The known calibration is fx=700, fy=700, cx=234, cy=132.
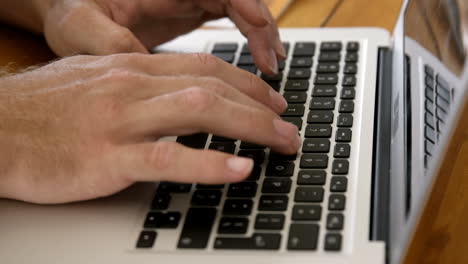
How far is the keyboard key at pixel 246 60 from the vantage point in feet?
→ 2.83

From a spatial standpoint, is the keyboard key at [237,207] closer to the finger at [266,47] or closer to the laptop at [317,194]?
the laptop at [317,194]

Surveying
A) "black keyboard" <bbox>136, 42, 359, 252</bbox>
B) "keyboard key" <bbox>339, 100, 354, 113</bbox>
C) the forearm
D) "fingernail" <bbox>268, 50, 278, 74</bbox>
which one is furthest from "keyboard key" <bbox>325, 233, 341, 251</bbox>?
the forearm

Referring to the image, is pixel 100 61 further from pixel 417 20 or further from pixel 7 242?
pixel 417 20

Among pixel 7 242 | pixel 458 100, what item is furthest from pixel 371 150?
pixel 7 242

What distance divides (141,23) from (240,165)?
Answer: 1.26 feet

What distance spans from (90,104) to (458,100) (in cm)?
34

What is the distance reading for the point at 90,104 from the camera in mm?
626

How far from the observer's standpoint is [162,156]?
0.57 metres

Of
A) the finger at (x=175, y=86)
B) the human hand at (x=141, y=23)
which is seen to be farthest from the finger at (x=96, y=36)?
the finger at (x=175, y=86)

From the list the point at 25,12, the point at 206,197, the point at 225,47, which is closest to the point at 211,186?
the point at 206,197

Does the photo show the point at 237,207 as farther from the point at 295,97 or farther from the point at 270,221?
the point at 295,97

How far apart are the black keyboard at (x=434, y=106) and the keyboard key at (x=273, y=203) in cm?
12

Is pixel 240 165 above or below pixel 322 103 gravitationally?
below

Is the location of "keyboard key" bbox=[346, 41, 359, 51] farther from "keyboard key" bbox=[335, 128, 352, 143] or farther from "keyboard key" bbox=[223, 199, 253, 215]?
"keyboard key" bbox=[223, 199, 253, 215]
